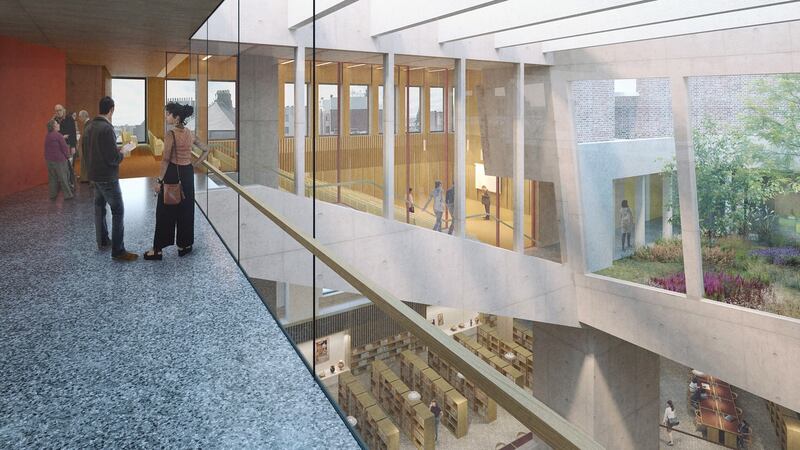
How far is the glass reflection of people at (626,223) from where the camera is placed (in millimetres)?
2314

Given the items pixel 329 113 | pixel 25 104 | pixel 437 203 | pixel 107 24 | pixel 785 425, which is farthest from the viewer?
pixel 25 104

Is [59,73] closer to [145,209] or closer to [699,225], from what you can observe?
[145,209]

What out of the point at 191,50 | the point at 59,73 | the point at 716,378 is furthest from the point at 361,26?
the point at 59,73

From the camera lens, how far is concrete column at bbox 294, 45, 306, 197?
10.9ft

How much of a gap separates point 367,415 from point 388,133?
4.74 feet

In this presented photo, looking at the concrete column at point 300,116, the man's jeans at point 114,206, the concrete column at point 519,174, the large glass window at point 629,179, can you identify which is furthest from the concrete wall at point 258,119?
the large glass window at point 629,179

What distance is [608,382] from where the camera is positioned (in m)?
2.54

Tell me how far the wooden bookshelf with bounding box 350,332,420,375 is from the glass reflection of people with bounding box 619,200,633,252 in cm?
112

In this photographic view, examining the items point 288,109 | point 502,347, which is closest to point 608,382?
point 502,347

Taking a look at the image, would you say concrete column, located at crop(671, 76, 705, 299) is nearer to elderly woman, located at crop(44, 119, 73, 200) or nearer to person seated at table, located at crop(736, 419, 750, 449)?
person seated at table, located at crop(736, 419, 750, 449)

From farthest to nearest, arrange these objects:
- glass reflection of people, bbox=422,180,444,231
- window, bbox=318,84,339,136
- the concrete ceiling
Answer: the concrete ceiling, glass reflection of people, bbox=422,180,444,231, window, bbox=318,84,339,136

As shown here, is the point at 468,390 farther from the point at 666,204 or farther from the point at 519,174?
the point at 519,174

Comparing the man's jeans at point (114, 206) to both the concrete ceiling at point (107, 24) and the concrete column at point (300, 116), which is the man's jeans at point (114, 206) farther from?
the concrete ceiling at point (107, 24)

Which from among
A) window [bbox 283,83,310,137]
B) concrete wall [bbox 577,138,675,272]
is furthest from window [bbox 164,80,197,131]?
concrete wall [bbox 577,138,675,272]
